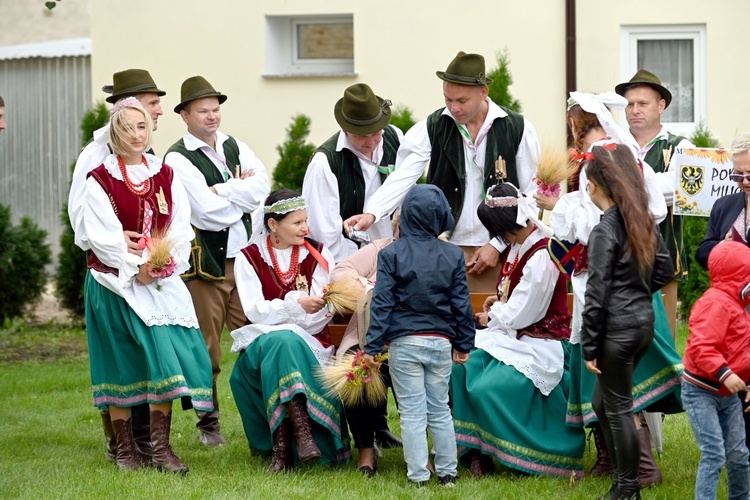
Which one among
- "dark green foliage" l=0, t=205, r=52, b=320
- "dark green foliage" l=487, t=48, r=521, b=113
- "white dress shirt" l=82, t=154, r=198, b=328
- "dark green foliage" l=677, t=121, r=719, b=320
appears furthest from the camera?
"dark green foliage" l=0, t=205, r=52, b=320

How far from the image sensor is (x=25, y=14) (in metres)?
17.1

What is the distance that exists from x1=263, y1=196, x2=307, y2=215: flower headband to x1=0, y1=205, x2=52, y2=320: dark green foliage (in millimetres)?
6673

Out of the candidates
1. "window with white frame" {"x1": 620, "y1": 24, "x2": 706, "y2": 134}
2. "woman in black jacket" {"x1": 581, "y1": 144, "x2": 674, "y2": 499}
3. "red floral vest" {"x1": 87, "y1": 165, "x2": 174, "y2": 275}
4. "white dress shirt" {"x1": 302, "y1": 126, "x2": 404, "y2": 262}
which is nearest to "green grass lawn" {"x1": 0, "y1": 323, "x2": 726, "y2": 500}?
"woman in black jacket" {"x1": 581, "y1": 144, "x2": 674, "y2": 499}

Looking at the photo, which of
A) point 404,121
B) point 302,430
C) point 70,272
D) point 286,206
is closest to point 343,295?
point 286,206

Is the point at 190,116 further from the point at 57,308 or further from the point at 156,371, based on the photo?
the point at 57,308

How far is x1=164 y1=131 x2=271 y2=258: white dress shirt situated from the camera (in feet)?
22.9

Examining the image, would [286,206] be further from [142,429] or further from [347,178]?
[142,429]

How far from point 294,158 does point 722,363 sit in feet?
23.5

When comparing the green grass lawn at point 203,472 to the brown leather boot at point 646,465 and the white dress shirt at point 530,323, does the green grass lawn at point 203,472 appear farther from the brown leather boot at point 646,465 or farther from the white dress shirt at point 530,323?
the white dress shirt at point 530,323

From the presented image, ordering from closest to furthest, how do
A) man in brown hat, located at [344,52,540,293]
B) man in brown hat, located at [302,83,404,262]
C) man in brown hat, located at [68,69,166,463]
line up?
man in brown hat, located at [68,69,166,463], man in brown hat, located at [344,52,540,293], man in brown hat, located at [302,83,404,262]

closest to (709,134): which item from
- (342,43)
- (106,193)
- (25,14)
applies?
(342,43)

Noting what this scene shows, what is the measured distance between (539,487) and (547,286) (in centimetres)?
100

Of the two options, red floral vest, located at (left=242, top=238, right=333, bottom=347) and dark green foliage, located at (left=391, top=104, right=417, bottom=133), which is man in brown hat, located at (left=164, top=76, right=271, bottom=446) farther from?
dark green foliage, located at (left=391, top=104, right=417, bottom=133)

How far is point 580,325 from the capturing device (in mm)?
5684
